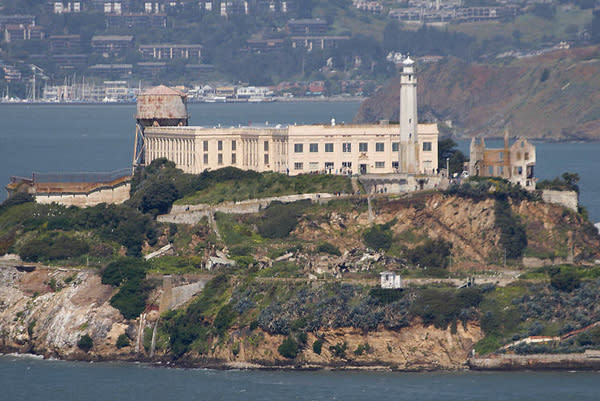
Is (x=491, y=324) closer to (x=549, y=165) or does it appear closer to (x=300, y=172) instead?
(x=300, y=172)

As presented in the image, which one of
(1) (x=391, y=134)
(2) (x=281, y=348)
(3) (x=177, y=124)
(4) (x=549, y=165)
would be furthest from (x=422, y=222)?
(4) (x=549, y=165)

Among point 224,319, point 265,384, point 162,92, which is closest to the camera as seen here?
point 265,384

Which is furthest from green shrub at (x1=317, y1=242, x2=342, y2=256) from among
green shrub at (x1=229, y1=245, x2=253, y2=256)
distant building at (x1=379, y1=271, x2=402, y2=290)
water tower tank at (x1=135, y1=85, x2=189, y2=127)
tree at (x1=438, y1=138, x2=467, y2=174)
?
water tower tank at (x1=135, y1=85, x2=189, y2=127)

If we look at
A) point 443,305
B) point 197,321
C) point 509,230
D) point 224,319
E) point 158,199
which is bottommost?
point 197,321

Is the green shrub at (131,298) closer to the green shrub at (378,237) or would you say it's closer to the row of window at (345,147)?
the green shrub at (378,237)

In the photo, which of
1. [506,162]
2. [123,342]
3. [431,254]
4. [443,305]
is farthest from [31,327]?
[506,162]

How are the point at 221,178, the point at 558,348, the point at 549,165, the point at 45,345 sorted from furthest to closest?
the point at 549,165 → the point at 221,178 → the point at 45,345 → the point at 558,348

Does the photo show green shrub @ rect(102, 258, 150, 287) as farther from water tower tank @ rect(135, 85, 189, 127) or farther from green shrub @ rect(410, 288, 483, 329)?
water tower tank @ rect(135, 85, 189, 127)

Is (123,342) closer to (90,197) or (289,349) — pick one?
(289,349)
